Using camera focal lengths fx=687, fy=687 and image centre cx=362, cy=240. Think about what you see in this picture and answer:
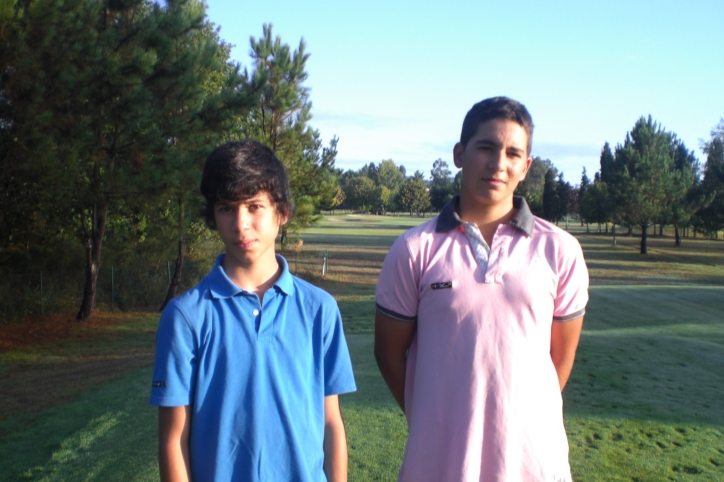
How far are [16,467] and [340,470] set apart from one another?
4.80 m

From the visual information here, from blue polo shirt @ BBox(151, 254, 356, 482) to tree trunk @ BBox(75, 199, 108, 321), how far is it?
1467cm

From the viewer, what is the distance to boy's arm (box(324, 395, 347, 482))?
95.9 inches

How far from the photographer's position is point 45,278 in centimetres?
1694

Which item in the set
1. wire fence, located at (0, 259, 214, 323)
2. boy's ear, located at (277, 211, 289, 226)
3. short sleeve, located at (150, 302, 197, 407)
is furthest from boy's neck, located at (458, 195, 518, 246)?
wire fence, located at (0, 259, 214, 323)

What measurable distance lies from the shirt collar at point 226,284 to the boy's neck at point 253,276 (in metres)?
0.03

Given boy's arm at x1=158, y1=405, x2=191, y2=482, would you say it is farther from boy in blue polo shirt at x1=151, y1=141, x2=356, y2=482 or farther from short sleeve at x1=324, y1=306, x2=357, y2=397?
short sleeve at x1=324, y1=306, x2=357, y2=397

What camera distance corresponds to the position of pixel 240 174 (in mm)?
2410

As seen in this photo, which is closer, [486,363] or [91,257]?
[486,363]

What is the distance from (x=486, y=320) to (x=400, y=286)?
36cm

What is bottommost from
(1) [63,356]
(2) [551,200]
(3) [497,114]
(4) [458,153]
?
(1) [63,356]

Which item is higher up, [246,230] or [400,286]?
[246,230]

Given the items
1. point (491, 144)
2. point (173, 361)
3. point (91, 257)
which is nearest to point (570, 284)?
point (491, 144)

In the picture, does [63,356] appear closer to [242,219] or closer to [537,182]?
[242,219]

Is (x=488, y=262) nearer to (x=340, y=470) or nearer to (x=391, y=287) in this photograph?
(x=391, y=287)
